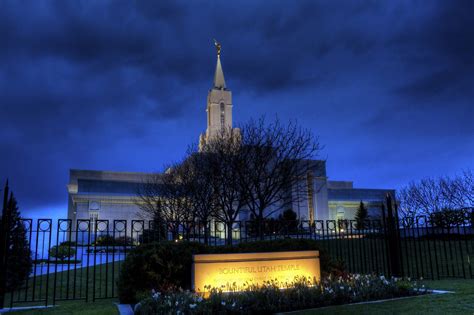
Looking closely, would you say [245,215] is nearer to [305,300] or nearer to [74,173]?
[74,173]

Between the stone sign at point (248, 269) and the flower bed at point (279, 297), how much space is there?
0.29 m

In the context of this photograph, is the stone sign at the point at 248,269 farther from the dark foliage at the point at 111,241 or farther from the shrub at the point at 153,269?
the dark foliage at the point at 111,241

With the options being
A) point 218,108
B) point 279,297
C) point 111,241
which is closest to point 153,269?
point 279,297

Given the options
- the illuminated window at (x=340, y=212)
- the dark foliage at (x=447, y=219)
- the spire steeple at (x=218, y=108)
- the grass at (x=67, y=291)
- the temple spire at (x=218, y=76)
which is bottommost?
the grass at (x=67, y=291)

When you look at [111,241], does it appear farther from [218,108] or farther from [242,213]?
[218,108]

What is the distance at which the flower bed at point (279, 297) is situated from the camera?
745cm

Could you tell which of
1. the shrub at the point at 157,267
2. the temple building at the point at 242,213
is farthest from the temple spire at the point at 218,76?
the shrub at the point at 157,267

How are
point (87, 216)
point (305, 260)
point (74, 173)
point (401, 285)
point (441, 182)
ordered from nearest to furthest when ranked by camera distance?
point (401, 285) → point (305, 260) → point (441, 182) → point (87, 216) → point (74, 173)

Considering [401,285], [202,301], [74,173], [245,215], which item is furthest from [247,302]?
[74,173]

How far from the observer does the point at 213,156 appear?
27.0 meters

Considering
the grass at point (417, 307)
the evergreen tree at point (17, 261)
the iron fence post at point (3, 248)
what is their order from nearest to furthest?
the grass at point (417, 307), the iron fence post at point (3, 248), the evergreen tree at point (17, 261)

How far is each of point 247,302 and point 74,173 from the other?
78.9 meters

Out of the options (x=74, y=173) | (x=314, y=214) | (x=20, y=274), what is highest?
(x=74, y=173)

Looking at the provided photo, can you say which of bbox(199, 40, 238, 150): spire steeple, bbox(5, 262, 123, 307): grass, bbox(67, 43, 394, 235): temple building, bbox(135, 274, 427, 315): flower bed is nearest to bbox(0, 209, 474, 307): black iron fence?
bbox(5, 262, 123, 307): grass
